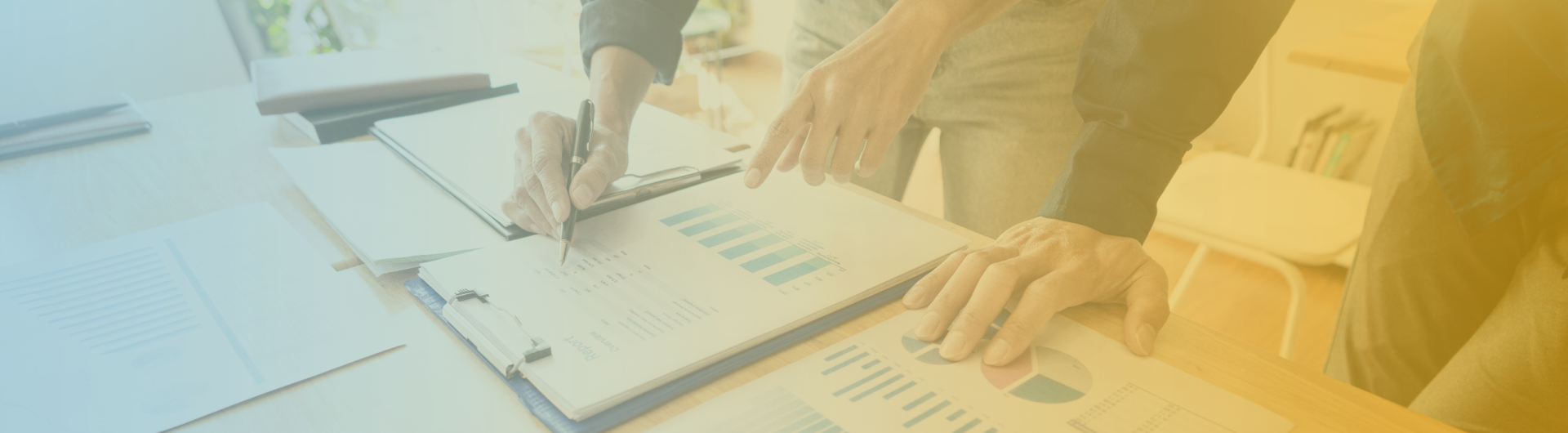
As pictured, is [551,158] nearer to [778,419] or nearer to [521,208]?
[521,208]

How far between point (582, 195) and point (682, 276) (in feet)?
0.53

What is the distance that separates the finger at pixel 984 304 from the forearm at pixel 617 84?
55 centimetres

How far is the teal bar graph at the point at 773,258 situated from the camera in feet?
2.11

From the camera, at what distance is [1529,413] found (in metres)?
0.72

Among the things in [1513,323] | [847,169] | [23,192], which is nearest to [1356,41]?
[1513,323]

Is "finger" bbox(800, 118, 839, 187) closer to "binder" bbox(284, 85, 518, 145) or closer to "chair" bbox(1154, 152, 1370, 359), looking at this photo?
"binder" bbox(284, 85, 518, 145)

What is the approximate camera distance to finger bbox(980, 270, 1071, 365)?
0.52 meters

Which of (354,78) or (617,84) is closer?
(617,84)

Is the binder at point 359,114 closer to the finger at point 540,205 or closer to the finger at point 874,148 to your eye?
the finger at point 540,205

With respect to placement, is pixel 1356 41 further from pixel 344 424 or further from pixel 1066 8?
pixel 344 424

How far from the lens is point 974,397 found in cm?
49

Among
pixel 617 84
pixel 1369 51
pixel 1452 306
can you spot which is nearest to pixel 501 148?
pixel 617 84

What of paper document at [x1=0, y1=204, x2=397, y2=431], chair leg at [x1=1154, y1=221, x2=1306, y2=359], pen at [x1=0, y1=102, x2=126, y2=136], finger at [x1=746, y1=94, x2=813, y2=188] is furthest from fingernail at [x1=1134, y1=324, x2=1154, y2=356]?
pen at [x1=0, y1=102, x2=126, y2=136]

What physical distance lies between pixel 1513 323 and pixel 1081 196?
0.52m
